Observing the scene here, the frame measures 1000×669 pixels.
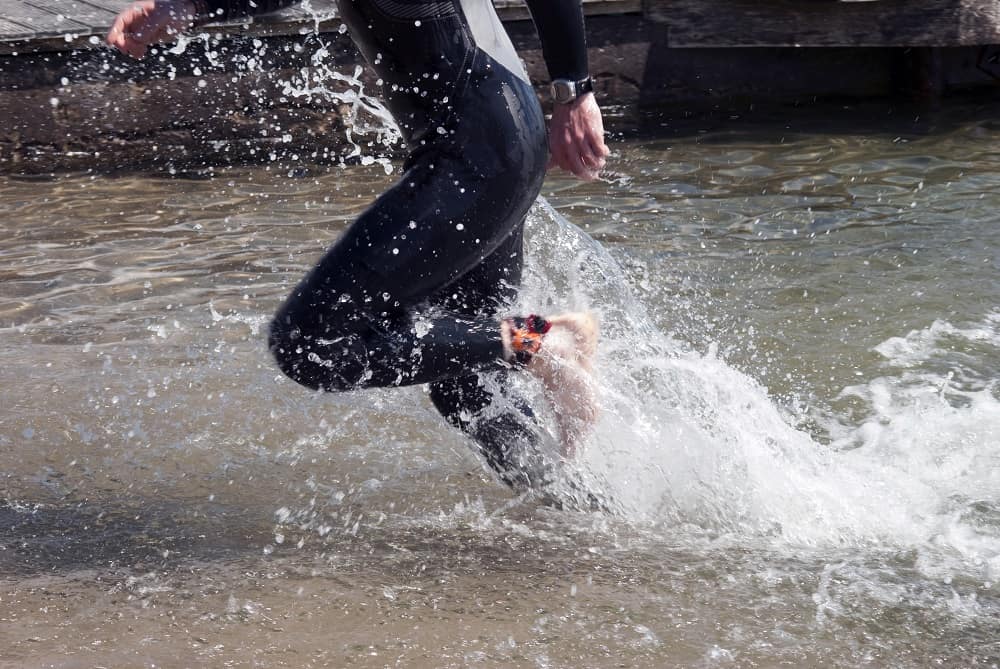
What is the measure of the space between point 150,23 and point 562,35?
1.04 m

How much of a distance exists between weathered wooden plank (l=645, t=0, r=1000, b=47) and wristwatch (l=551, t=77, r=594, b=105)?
538 cm

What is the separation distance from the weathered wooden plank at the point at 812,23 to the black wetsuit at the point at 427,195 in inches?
212

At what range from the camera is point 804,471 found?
3.12 meters

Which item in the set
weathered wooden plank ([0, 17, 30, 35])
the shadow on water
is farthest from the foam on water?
weathered wooden plank ([0, 17, 30, 35])

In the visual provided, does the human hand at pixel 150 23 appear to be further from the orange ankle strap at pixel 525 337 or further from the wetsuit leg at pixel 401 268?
the orange ankle strap at pixel 525 337

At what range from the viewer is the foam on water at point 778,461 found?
2.87 metres

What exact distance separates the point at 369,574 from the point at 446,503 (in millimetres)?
466

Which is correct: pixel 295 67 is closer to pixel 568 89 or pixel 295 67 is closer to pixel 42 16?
pixel 42 16

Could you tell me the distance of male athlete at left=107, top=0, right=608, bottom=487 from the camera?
2.50m

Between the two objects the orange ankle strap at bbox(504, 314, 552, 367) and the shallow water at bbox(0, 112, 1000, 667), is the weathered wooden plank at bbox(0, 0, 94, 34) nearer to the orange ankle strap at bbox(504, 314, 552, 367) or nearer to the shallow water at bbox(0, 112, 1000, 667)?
the shallow water at bbox(0, 112, 1000, 667)

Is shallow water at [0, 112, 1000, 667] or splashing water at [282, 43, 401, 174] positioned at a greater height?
splashing water at [282, 43, 401, 174]

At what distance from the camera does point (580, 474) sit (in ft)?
10.2

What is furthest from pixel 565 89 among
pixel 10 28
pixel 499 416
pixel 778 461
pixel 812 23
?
pixel 10 28

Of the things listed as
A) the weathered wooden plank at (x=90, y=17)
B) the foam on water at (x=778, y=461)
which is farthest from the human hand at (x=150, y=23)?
the weathered wooden plank at (x=90, y=17)
